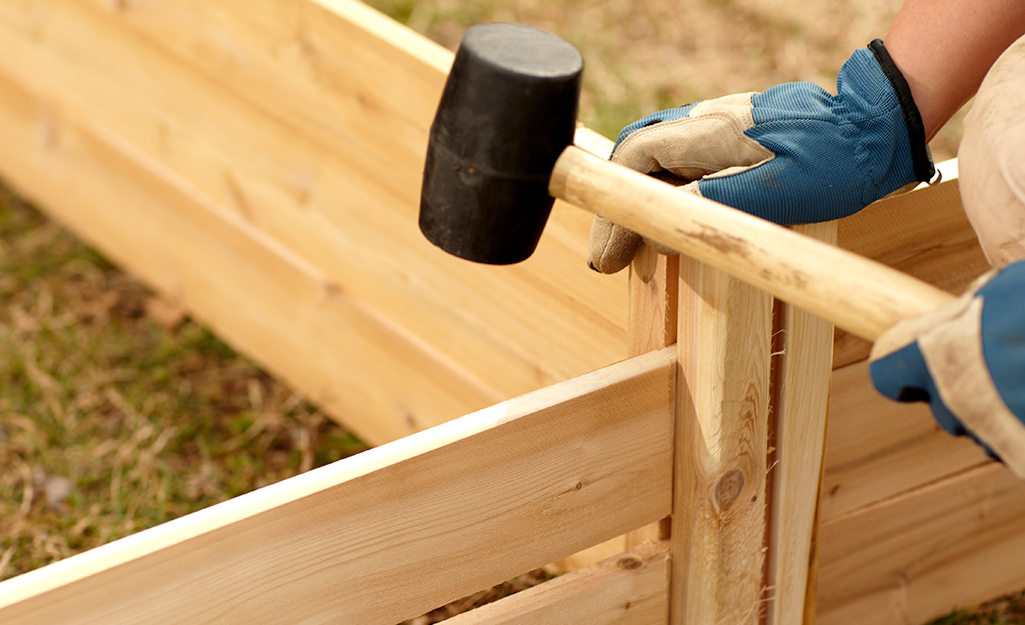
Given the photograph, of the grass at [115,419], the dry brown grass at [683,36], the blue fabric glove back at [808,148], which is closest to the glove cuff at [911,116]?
the blue fabric glove back at [808,148]

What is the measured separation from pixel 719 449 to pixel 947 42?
0.44 metres

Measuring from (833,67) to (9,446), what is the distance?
7.13 feet

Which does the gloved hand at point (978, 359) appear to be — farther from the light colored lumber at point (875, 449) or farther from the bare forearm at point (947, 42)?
the light colored lumber at point (875, 449)

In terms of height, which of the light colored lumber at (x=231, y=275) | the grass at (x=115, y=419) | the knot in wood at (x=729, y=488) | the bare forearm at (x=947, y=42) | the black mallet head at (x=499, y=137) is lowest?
the grass at (x=115, y=419)

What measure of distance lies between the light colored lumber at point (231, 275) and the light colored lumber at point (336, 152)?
0.06 feet

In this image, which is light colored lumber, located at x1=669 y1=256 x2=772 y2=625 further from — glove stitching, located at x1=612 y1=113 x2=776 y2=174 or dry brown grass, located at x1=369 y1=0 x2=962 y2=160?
dry brown grass, located at x1=369 y1=0 x2=962 y2=160

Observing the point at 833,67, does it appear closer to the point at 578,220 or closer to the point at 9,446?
the point at 578,220

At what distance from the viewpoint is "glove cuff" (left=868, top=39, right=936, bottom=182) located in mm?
986

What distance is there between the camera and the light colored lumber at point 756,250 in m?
0.74

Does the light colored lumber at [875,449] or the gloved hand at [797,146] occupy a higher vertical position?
the gloved hand at [797,146]

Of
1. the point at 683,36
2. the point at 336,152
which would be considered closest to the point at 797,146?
the point at 336,152

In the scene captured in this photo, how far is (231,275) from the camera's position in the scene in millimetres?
2062

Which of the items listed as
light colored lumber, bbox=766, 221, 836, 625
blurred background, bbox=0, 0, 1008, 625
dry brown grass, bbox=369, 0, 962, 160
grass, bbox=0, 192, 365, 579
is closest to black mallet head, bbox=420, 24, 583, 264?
light colored lumber, bbox=766, 221, 836, 625

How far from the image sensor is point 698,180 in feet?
3.23
